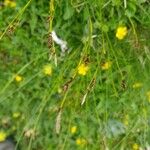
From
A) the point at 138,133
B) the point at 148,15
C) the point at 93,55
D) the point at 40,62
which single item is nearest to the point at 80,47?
the point at 93,55

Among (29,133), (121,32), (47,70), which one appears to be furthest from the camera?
(29,133)

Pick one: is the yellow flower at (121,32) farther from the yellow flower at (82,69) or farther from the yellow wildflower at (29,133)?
the yellow wildflower at (29,133)

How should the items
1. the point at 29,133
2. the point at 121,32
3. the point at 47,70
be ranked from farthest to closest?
the point at 29,133, the point at 47,70, the point at 121,32

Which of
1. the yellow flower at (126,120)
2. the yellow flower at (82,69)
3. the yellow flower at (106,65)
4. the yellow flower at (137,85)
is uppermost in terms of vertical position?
the yellow flower at (82,69)

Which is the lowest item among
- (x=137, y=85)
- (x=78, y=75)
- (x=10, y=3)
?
(x=137, y=85)

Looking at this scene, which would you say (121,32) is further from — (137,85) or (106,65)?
(137,85)

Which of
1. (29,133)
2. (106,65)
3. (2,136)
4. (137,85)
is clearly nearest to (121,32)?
(106,65)

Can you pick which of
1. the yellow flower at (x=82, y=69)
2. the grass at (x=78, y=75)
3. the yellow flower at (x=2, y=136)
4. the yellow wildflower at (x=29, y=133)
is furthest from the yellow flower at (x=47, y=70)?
the yellow flower at (x=2, y=136)

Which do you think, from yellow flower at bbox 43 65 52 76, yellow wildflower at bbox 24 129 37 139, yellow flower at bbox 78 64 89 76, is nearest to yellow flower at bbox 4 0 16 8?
yellow flower at bbox 43 65 52 76
